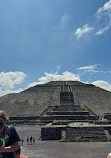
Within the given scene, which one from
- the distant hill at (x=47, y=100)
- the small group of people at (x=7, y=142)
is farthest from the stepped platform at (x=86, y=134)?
the distant hill at (x=47, y=100)

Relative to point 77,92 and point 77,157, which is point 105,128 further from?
point 77,92

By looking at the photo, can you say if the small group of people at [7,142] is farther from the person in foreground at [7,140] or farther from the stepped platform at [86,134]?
the stepped platform at [86,134]

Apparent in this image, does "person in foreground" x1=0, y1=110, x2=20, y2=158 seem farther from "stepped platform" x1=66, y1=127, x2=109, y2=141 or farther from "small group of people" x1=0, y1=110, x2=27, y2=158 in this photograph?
"stepped platform" x1=66, y1=127, x2=109, y2=141

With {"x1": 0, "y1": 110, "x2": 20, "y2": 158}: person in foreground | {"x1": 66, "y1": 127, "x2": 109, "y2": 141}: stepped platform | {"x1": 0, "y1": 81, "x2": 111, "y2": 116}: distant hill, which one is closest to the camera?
{"x1": 0, "y1": 110, "x2": 20, "y2": 158}: person in foreground

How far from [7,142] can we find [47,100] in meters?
59.3

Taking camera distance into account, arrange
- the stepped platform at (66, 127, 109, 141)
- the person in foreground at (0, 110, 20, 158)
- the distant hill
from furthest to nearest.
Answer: the distant hill, the stepped platform at (66, 127, 109, 141), the person in foreground at (0, 110, 20, 158)

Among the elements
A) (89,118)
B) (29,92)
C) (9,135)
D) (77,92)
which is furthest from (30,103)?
(9,135)

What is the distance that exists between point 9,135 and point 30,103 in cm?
5836

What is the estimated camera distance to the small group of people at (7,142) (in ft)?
12.1

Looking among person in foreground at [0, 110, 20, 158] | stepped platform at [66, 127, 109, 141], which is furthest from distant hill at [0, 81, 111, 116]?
person in foreground at [0, 110, 20, 158]

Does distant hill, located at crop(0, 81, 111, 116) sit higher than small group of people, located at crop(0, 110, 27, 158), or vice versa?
distant hill, located at crop(0, 81, 111, 116)

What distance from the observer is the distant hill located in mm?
55441

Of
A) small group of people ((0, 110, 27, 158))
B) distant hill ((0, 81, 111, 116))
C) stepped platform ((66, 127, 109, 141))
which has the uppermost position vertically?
distant hill ((0, 81, 111, 116))

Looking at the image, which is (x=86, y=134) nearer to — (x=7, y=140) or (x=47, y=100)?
(x=7, y=140)
